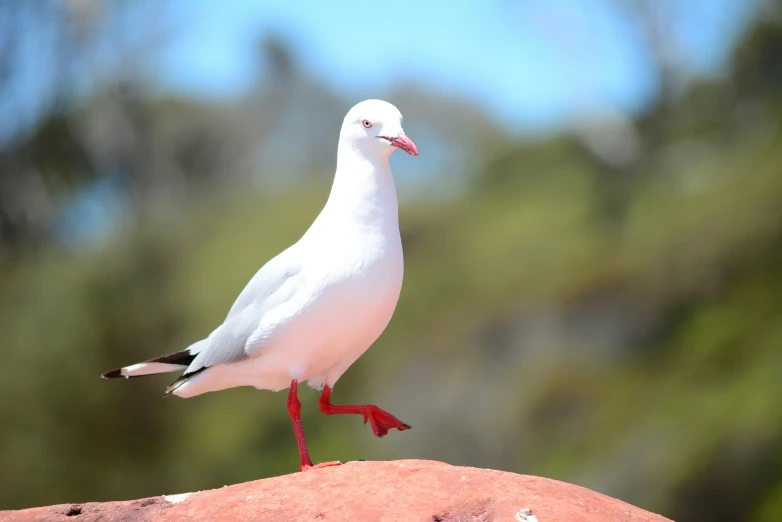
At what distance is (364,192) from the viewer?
593cm

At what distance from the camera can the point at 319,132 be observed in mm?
29703

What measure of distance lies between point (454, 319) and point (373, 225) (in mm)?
16476

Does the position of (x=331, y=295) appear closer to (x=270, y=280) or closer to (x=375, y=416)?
(x=270, y=280)

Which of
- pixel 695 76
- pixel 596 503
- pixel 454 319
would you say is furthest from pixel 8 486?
pixel 695 76

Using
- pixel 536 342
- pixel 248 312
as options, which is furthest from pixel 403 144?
pixel 536 342

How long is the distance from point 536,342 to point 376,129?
15117 millimetres

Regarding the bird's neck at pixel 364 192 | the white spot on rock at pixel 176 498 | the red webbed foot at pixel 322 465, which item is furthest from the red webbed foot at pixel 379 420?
the white spot on rock at pixel 176 498

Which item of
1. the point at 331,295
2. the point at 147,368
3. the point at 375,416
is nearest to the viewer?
the point at 331,295

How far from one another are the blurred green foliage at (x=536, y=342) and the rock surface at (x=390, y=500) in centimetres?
1231

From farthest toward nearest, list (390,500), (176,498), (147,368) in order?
(147,368) < (176,498) < (390,500)

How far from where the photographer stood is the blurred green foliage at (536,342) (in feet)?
56.3

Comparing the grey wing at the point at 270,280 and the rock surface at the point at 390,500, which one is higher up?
the grey wing at the point at 270,280

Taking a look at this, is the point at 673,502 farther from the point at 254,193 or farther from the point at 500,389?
the point at 254,193

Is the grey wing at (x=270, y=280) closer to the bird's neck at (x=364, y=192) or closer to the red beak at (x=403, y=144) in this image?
the bird's neck at (x=364, y=192)
